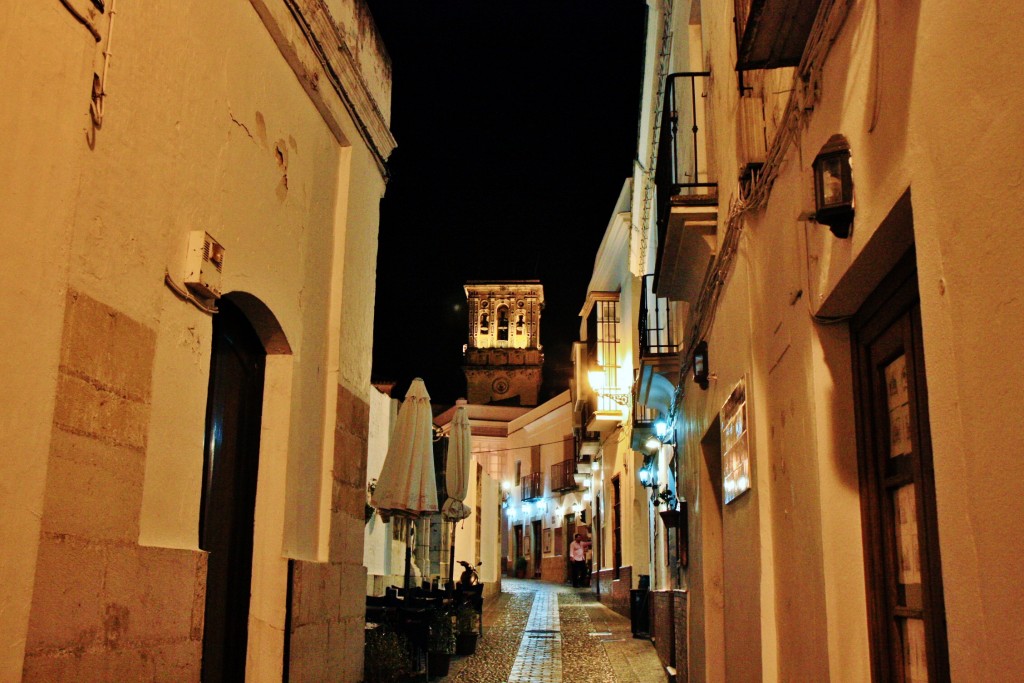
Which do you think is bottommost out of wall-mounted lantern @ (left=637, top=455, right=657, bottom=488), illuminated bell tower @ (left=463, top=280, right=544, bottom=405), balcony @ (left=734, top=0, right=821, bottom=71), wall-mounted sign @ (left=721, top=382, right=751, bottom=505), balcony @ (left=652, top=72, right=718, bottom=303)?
wall-mounted sign @ (left=721, top=382, right=751, bottom=505)

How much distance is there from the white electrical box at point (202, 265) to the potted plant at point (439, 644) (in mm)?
5747

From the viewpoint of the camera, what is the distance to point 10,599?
3188 mm

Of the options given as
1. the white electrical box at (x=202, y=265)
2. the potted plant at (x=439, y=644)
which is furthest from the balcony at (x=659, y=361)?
the white electrical box at (x=202, y=265)

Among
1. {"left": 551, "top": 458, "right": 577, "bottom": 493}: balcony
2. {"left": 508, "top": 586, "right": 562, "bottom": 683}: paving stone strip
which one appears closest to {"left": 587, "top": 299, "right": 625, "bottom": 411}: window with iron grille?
{"left": 508, "top": 586, "right": 562, "bottom": 683}: paving stone strip

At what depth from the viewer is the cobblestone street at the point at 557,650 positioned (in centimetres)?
1016

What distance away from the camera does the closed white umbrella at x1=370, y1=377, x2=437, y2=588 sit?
11328mm

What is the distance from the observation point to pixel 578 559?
27906mm

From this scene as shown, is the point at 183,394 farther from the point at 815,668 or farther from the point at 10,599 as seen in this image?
the point at 815,668

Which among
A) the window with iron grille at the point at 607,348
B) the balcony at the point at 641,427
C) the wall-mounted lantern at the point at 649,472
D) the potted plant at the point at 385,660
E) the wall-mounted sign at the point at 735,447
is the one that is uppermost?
the window with iron grille at the point at 607,348

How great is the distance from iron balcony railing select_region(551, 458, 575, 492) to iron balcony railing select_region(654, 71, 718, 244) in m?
27.0

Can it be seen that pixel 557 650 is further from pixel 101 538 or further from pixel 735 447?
pixel 101 538

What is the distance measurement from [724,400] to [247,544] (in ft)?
11.2

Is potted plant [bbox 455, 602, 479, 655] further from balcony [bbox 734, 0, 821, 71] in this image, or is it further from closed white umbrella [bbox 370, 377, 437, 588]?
balcony [bbox 734, 0, 821, 71]

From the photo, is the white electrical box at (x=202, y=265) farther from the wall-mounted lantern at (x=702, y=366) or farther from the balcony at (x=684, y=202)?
the wall-mounted lantern at (x=702, y=366)
